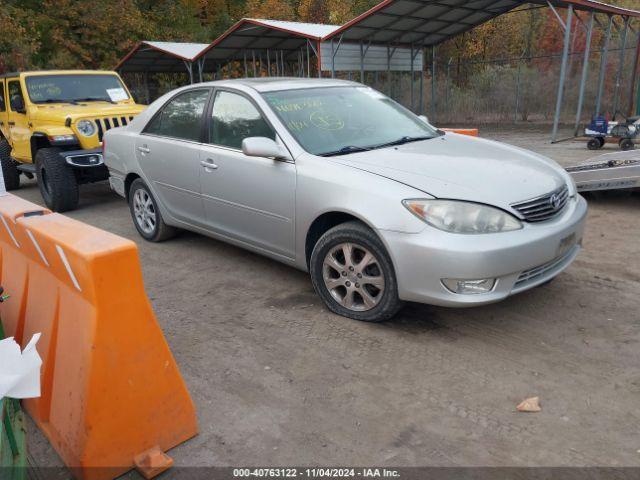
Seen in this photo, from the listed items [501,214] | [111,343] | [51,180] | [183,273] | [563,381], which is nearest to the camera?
[111,343]

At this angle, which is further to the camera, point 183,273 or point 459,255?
point 183,273

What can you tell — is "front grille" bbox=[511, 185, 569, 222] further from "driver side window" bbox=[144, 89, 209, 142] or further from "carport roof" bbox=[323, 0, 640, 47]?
"carport roof" bbox=[323, 0, 640, 47]

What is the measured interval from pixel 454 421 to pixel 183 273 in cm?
301

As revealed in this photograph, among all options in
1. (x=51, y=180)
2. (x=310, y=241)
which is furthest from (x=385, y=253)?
(x=51, y=180)

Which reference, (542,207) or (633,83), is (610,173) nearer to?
(542,207)

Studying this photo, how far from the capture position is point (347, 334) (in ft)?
11.9

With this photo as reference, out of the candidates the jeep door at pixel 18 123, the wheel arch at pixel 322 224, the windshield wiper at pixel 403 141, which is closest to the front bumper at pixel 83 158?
the jeep door at pixel 18 123

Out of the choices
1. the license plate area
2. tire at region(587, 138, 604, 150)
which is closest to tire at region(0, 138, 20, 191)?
the license plate area

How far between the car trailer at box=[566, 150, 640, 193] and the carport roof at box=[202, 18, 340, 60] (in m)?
10.0

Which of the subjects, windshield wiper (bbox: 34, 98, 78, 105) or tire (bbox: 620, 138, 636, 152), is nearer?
windshield wiper (bbox: 34, 98, 78, 105)

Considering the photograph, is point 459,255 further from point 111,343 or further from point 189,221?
point 189,221

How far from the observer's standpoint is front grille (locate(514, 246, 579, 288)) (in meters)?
3.41

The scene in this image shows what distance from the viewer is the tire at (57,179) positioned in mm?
7184

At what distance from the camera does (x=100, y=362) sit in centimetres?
227
